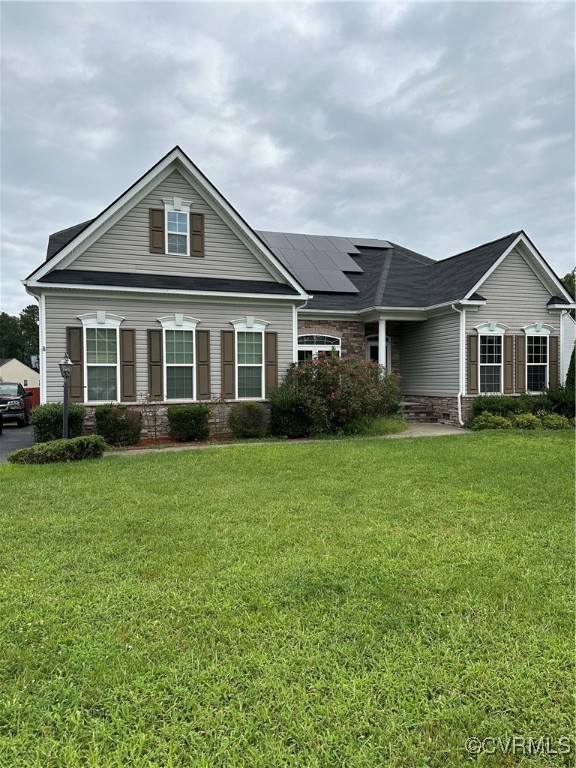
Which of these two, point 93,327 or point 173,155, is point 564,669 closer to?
point 93,327

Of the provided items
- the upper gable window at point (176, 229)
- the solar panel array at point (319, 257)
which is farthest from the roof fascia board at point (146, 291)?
the solar panel array at point (319, 257)

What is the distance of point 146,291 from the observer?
1203cm

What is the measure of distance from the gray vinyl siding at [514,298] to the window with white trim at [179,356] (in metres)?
8.63

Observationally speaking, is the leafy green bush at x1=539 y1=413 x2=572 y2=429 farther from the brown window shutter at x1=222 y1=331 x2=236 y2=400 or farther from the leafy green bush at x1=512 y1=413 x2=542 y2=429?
the brown window shutter at x1=222 y1=331 x2=236 y2=400

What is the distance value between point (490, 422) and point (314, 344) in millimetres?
6173

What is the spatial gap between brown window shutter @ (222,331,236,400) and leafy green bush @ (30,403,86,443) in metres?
3.80

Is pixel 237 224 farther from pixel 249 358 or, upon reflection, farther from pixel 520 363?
pixel 520 363

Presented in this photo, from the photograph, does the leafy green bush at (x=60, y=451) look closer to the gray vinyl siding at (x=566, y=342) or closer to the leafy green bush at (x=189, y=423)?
the leafy green bush at (x=189, y=423)

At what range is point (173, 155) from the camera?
12.3m

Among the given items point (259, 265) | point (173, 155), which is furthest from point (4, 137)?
point (259, 265)

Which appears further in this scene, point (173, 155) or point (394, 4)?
point (173, 155)

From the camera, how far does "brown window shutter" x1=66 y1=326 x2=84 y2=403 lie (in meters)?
11.7

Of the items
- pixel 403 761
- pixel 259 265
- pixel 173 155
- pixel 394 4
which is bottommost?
pixel 403 761

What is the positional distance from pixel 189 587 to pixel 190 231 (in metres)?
11.1
